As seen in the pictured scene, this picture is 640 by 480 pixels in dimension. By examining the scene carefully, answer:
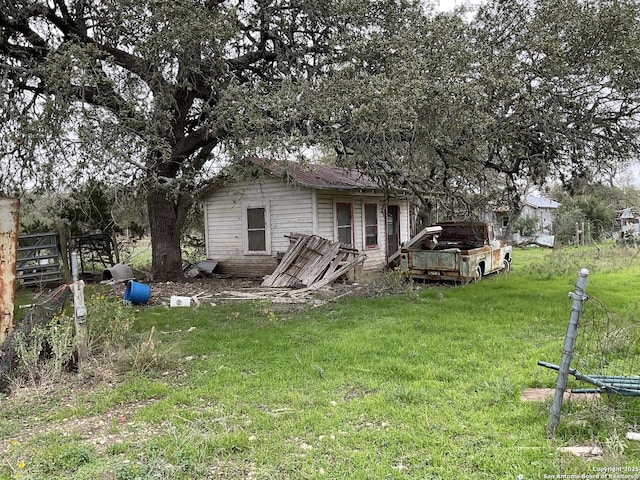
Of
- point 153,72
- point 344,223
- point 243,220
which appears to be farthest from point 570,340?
point 243,220

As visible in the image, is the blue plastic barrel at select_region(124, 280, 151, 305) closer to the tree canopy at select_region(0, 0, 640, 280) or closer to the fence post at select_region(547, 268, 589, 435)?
the tree canopy at select_region(0, 0, 640, 280)

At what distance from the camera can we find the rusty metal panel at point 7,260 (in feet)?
17.0

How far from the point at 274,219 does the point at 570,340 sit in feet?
38.9

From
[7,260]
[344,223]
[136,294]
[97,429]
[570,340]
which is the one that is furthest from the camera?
[344,223]

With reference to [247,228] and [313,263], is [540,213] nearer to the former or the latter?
[247,228]

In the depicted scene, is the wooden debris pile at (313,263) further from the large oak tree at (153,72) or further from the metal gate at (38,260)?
the metal gate at (38,260)

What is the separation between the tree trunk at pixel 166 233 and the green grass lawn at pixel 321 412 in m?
6.06

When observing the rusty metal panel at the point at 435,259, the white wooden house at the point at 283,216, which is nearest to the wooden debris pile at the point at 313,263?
the white wooden house at the point at 283,216

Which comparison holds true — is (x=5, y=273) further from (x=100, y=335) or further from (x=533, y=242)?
(x=533, y=242)

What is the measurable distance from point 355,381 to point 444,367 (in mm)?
1036

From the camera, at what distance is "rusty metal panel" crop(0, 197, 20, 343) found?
5.18 meters

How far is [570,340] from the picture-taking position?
3.33 meters

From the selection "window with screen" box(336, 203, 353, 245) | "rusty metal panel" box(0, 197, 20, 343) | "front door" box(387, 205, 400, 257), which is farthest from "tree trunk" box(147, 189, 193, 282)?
"rusty metal panel" box(0, 197, 20, 343)

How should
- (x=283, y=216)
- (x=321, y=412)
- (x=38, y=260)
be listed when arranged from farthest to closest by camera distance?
(x=283, y=216), (x=38, y=260), (x=321, y=412)
